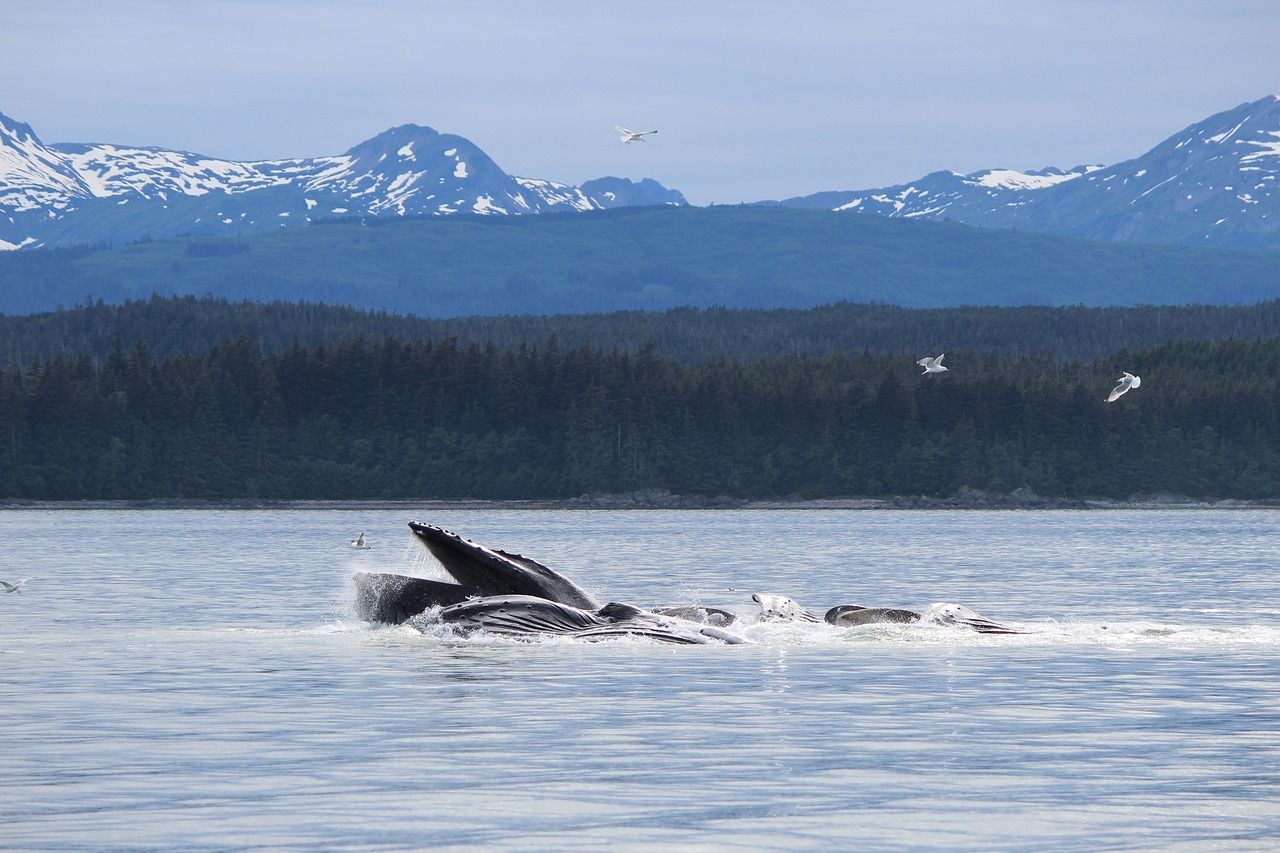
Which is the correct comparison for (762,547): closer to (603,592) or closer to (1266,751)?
(603,592)

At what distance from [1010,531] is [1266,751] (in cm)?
12170

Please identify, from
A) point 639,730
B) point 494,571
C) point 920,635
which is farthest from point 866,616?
point 639,730

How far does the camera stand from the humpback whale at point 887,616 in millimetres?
43725

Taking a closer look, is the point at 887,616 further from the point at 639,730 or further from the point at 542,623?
the point at 639,730

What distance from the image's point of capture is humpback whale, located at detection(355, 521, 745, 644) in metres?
40.5

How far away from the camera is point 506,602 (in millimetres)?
40688

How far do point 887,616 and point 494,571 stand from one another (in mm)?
9015

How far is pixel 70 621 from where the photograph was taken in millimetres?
49188

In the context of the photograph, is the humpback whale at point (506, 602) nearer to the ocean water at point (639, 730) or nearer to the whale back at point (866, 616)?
the ocean water at point (639, 730)

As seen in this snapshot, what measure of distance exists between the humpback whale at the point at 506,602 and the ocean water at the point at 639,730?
0.69 m

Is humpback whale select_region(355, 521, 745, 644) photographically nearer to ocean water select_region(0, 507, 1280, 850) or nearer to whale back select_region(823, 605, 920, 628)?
ocean water select_region(0, 507, 1280, 850)

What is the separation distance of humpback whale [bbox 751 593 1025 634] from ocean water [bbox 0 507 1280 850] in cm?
68

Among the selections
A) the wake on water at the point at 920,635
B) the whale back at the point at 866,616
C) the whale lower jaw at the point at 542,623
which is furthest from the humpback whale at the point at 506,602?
the whale back at the point at 866,616

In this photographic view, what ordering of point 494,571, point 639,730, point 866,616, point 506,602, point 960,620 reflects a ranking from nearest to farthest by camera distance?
point 639,730, point 506,602, point 494,571, point 960,620, point 866,616
